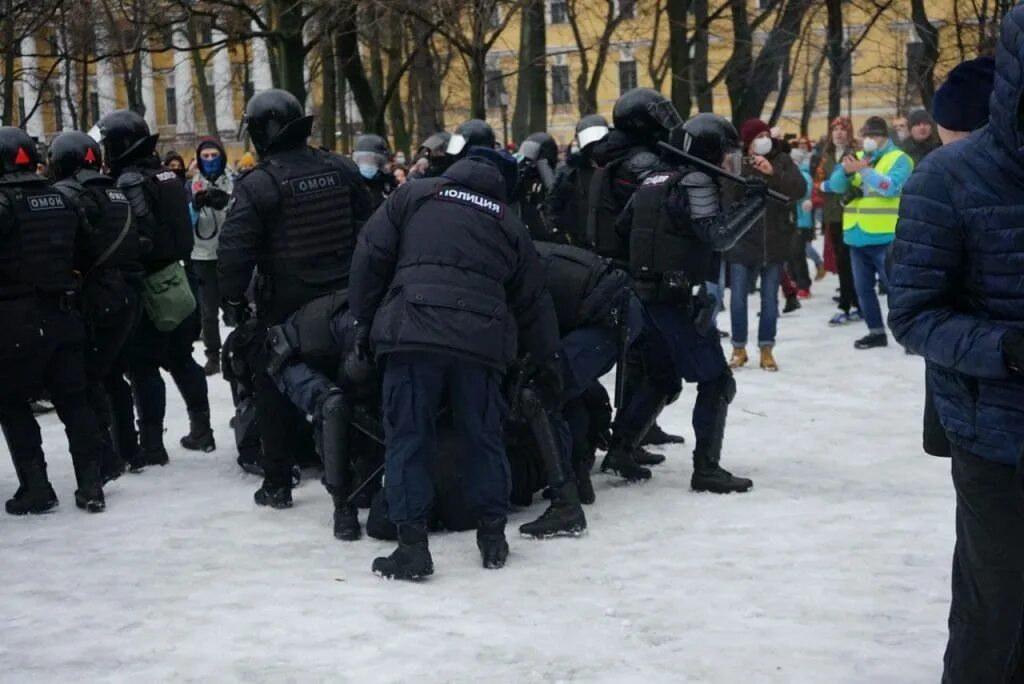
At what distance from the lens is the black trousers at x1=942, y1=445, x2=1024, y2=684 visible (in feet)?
12.6

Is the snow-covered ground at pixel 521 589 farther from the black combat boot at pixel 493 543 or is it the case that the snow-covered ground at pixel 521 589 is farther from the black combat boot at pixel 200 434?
the black combat boot at pixel 200 434

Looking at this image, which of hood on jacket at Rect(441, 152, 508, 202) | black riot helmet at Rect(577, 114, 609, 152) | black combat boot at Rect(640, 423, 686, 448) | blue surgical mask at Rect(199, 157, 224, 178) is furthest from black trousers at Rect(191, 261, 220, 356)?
hood on jacket at Rect(441, 152, 508, 202)

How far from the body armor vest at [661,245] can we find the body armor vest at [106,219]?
8.86 feet

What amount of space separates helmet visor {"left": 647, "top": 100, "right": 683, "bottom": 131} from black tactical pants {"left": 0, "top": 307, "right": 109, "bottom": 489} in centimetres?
316

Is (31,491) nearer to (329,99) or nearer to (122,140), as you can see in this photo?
(122,140)

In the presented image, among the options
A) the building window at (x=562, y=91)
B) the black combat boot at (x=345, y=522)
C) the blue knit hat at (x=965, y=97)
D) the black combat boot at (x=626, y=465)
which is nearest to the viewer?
the blue knit hat at (x=965, y=97)

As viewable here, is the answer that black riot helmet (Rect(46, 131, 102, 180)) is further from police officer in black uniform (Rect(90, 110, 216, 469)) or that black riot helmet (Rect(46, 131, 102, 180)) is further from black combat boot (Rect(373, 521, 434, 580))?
black combat boot (Rect(373, 521, 434, 580))

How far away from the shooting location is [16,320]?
7406 mm

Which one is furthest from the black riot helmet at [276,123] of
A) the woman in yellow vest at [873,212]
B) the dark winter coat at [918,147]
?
the dark winter coat at [918,147]

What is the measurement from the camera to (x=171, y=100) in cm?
6462

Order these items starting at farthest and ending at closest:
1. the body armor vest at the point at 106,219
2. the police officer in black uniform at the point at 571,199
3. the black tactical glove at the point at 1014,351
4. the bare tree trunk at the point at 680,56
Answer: the bare tree trunk at the point at 680,56, the police officer in black uniform at the point at 571,199, the body armor vest at the point at 106,219, the black tactical glove at the point at 1014,351

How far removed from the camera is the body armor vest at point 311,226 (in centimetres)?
761

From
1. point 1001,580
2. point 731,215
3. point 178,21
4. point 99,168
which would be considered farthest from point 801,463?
point 178,21

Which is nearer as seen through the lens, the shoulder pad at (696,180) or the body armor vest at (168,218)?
the shoulder pad at (696,180)
